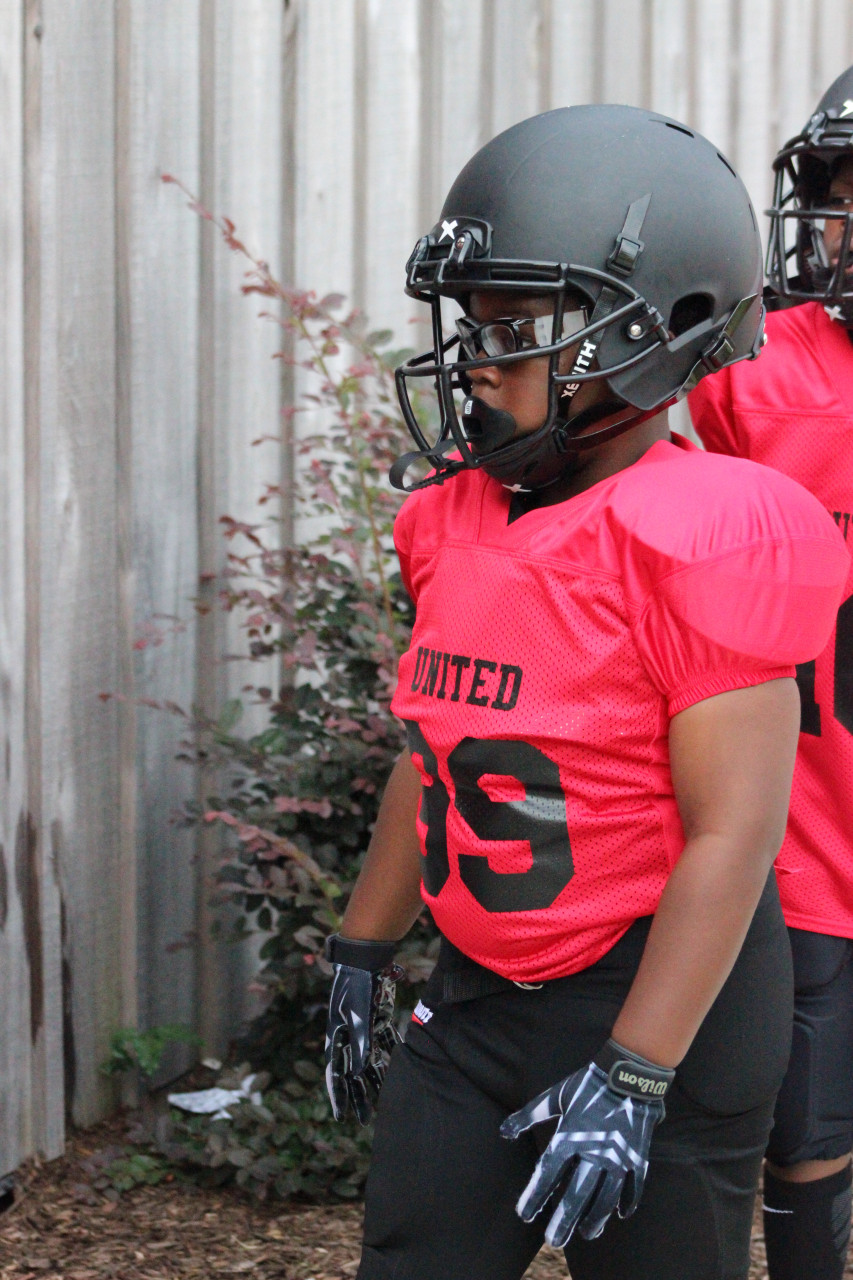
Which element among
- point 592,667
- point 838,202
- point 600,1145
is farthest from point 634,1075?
point 838,202

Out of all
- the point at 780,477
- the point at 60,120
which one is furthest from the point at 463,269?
the point at 60,120

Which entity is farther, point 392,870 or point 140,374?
point 140,374

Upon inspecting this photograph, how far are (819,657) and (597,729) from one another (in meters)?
0.68

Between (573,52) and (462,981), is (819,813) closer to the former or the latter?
(462,981)

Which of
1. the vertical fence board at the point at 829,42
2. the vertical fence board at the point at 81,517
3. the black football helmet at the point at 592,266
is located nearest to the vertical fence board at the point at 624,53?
the vertical fence board at the point at 829,42

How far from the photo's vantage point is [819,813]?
2.13 metres

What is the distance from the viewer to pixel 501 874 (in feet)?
5.33

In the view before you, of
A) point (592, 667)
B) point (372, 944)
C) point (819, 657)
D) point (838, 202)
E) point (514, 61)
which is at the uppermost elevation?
point (514, 61)

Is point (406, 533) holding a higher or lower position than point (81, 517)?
higher

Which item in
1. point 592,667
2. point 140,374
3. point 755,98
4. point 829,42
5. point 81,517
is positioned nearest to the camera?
point 592,667

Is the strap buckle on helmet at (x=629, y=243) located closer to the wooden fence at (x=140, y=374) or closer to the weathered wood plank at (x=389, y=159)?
the wooden fence at (x=140, y=374)

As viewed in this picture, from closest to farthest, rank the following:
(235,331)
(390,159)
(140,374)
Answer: (140,374)
(235,331)
(390,159)

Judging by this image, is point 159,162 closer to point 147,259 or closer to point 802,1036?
point 147,259

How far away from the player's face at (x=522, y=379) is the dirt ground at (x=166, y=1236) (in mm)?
1836
